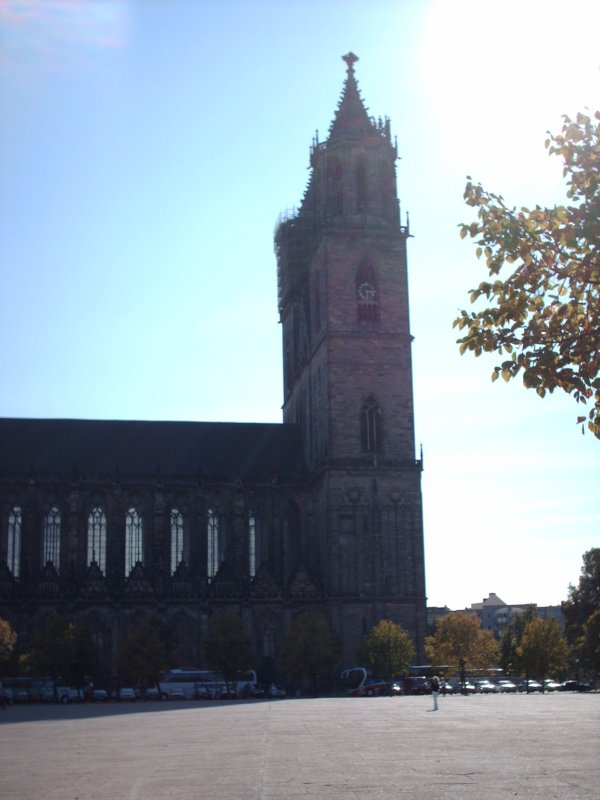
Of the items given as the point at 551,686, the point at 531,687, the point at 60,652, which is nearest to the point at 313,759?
the point at 60,652

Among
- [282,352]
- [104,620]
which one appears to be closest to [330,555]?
[104,620]

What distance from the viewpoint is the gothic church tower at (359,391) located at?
78812 millimetres

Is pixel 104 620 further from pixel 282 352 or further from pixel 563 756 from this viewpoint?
pixel 563 756

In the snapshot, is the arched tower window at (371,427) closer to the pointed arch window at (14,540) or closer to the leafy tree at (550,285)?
the pointed arch window at (14,540)

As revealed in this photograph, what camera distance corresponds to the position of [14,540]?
83.5 meters

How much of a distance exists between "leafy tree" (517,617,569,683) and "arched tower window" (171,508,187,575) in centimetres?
2427

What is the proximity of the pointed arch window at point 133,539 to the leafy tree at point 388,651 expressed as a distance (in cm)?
1889

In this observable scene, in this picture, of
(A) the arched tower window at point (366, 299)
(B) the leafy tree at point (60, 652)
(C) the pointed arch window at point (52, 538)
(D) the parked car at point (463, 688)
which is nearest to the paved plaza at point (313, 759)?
(B) the leafy tree at point (60, 652)

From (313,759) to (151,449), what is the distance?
67381mm

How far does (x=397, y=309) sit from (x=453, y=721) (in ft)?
166

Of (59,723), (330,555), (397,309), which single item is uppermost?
(397,309)

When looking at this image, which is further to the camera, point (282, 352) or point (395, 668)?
→ point (282, 352)

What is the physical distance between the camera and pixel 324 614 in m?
79.1

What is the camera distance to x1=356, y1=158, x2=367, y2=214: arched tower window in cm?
8481
